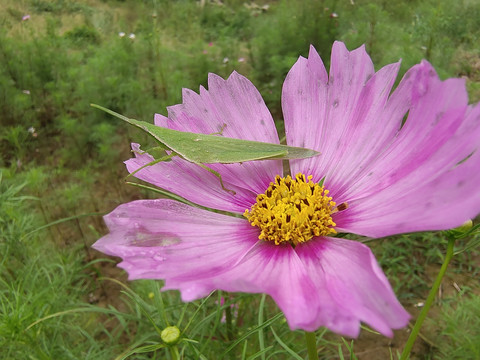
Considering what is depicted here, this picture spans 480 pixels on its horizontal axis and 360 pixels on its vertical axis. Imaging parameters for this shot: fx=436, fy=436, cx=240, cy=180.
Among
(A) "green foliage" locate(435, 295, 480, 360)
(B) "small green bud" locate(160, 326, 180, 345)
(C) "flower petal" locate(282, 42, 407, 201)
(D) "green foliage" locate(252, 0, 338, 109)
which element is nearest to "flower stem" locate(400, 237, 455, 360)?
(C) "flower petal" locate(282, 42, 407, 201)

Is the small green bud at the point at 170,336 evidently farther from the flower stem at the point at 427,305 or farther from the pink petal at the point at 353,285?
the flower stem at the point at 427,305

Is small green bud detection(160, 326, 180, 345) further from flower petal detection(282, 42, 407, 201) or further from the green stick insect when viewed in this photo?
flower petal detection(282, 42, 407, 201)

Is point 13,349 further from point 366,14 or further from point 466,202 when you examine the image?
point 366,14

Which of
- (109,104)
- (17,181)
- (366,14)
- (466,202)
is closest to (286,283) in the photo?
(466,202)

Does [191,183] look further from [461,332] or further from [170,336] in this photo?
[461,332]

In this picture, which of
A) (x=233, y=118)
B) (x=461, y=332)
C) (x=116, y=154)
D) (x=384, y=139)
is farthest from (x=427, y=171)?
(x=116, y=154)
